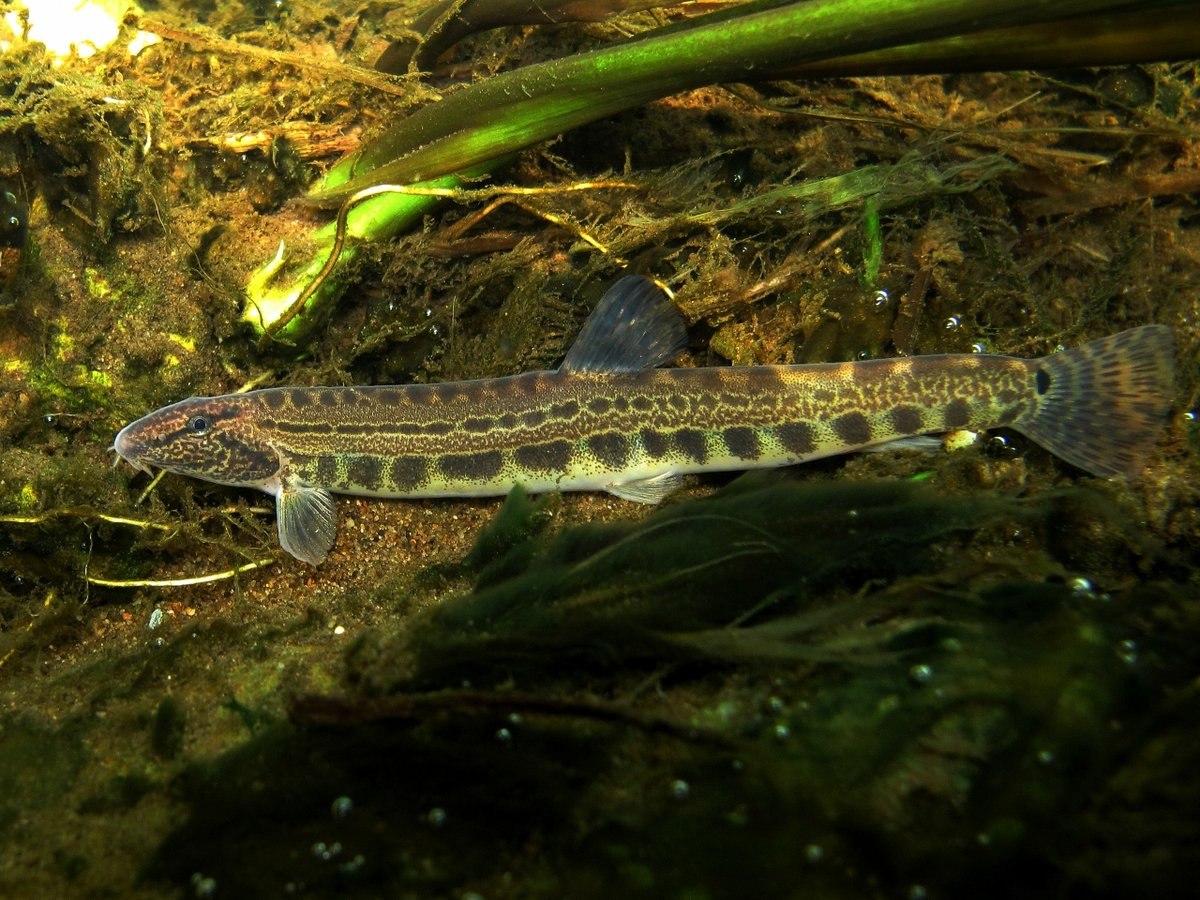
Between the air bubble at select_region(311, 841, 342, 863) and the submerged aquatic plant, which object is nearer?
the air bubble at select_region(311, 841, 342, 863)

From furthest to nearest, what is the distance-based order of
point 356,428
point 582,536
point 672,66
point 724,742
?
point 356,428 < point 672,66 < point 582,536 < point 724,742

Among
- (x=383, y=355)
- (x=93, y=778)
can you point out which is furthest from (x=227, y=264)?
(x=93, y=778)

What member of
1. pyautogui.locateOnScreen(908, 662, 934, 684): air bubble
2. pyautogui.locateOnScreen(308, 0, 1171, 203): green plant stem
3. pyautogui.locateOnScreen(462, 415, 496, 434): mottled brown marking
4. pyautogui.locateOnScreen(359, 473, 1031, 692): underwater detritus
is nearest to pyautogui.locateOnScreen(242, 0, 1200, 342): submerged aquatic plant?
pyautogui.locateOnScreen(308, 0, 1171, 203): green plant stem

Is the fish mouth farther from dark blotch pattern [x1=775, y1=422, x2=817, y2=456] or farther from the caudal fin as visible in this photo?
the caudal fin

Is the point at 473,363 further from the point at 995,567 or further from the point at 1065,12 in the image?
the point at 1065,12

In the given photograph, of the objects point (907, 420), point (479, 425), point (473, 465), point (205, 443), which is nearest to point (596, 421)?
point (479, 425)

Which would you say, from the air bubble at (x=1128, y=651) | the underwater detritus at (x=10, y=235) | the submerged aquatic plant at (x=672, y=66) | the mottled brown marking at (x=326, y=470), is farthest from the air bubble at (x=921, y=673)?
the underwater detritus at (x=10, y=235)

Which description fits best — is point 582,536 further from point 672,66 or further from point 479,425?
point 672,66

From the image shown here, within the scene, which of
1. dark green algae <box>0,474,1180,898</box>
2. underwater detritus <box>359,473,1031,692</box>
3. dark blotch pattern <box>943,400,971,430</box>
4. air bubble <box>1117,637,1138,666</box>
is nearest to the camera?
dark green algae <box>0,474,1180,898</box>
